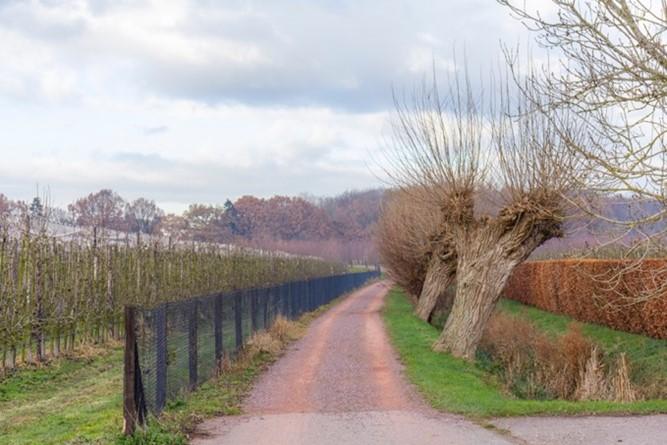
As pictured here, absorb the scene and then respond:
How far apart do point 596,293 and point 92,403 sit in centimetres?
1843

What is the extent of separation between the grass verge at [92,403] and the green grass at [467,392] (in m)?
3.02

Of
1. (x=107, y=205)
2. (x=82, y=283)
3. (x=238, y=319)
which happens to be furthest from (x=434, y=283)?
(x=107, y=205)

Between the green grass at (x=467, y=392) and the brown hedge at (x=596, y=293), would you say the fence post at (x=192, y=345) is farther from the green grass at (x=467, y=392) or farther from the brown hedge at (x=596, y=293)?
the brown hedge at (x=596, y=293)

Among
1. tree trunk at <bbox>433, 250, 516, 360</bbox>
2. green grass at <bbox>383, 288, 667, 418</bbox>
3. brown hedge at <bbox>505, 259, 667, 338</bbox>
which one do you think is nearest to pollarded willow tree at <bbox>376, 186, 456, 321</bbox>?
brown hedge at <bbox>505, 259, 667, 338</bbox>

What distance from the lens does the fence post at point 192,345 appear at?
12.8 metres

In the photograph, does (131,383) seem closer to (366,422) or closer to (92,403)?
(366,422)

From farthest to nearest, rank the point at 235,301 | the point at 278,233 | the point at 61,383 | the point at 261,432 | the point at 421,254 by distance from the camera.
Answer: the point at 278,233
the point at 421,254
the point at 235,301
the point at 61,383
the point at 261,432

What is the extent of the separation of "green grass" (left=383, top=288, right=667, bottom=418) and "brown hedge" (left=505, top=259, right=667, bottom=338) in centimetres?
207

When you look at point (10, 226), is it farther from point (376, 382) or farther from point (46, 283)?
point (376, 382)

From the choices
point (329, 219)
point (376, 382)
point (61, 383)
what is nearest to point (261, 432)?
point (376, 382)

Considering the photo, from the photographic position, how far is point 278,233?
10769cm

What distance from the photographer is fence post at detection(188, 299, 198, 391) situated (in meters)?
12.8

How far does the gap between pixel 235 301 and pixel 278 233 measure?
90.5 m

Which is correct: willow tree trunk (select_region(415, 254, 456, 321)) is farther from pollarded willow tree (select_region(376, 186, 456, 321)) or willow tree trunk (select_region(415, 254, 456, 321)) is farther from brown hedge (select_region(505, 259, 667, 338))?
brown hedge (select_region(505, 259, 667, 338))
